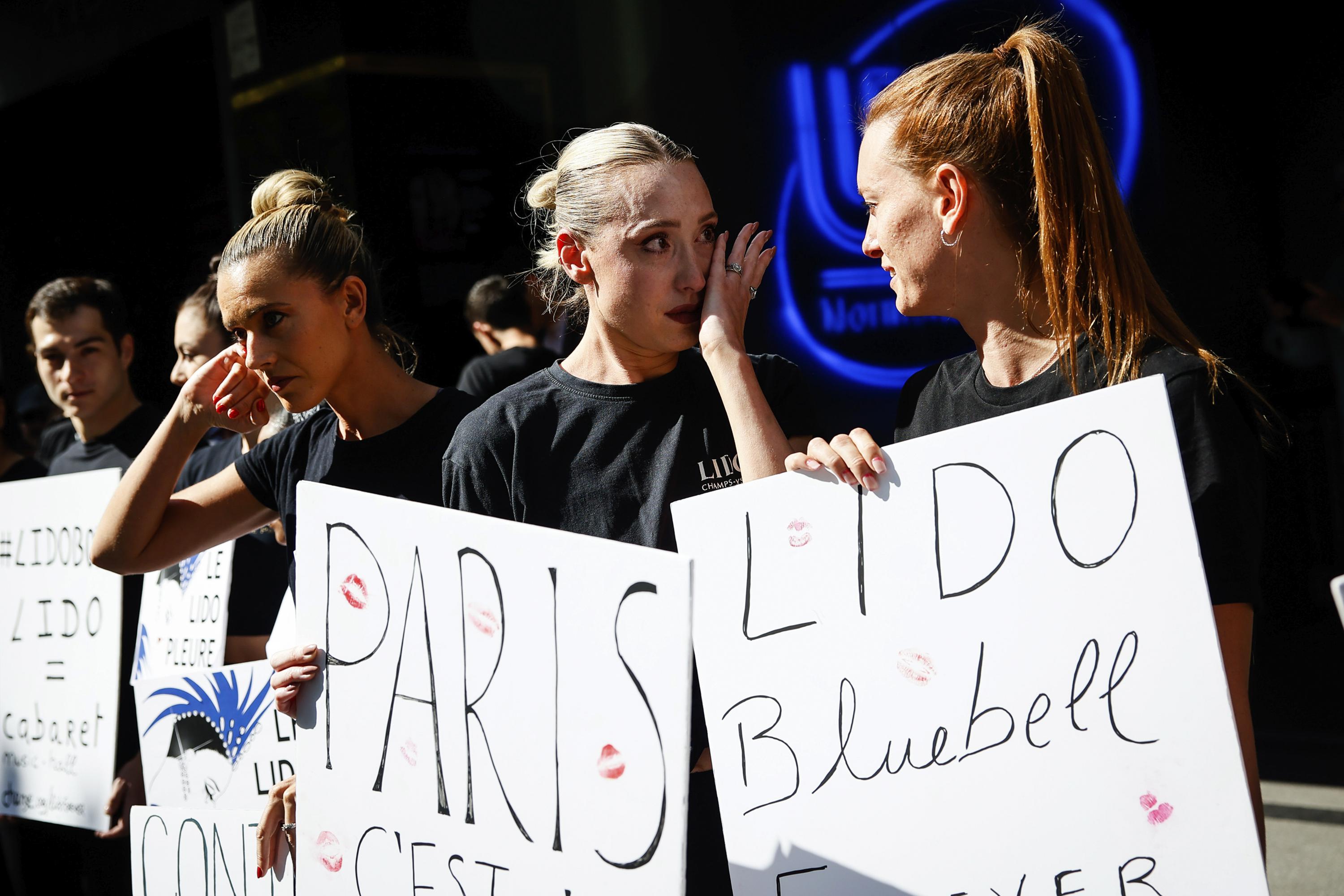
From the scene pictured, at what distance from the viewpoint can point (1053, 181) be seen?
142cm

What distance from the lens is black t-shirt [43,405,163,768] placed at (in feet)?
9.32

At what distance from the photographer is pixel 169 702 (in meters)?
2.34

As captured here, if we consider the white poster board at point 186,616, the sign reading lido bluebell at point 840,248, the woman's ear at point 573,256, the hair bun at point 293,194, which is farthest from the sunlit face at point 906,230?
the sign reading lido bluebell at point 840,248

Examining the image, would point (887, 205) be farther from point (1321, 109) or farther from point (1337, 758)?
point (1321, 109)

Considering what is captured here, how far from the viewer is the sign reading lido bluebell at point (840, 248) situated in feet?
15.9

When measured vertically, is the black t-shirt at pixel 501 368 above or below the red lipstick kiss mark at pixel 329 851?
above

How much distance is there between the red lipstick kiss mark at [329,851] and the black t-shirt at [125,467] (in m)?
1.24

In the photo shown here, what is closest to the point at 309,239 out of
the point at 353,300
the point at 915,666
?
the point at 353,300

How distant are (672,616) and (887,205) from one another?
62cm

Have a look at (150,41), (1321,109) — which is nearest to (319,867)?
(1321,109)

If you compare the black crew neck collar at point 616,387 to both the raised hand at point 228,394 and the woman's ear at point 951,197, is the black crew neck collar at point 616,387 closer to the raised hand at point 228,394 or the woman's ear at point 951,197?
the woman's ear at point 951,197

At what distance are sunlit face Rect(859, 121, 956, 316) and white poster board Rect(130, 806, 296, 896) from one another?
1.34 m

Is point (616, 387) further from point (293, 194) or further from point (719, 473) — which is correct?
point (293, 194)

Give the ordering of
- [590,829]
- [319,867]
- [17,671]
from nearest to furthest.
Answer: [590,829] → [319,867] → [17,671]
